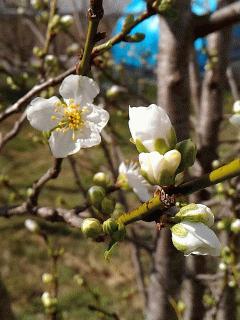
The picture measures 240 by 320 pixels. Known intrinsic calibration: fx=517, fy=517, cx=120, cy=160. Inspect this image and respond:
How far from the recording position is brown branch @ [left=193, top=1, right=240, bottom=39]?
167cm

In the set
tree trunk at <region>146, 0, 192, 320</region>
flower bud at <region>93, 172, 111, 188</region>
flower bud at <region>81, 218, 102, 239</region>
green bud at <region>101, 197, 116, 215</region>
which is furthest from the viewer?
tree trunk at <region>146, 0, 192, 320</region>

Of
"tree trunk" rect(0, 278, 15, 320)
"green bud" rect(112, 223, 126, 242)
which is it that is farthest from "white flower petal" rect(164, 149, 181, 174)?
"tree trunk" rect(0, 278, 15, 320)

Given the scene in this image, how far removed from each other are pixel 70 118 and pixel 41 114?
0.35ft

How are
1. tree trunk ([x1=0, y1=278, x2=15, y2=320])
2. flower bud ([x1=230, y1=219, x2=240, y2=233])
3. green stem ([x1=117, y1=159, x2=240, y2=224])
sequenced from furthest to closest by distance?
tree trunk ([x1=0, y1=278, x2=15, y2=320]) → flower bud ([x1=230, y1=219, x2=240, y2=233]) → green stem ([x1=117, y1=159, x2=240, y2=224])

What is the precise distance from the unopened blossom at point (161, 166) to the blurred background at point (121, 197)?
0.42 meters

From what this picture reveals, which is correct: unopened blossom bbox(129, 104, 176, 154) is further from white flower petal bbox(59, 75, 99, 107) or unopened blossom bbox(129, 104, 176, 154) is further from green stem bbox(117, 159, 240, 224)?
white flower petal bbox(59, 75, 99, 107)

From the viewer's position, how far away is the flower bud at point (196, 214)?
0.79 meters

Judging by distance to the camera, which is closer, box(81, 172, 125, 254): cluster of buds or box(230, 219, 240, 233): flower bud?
box(81, 172, 125, 254): cluster of buds

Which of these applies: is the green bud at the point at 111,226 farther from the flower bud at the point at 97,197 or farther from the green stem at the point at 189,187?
the flower bud at the point at 97,197

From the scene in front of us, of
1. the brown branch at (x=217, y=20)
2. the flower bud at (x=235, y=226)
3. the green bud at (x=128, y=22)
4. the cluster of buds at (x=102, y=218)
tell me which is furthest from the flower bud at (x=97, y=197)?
the brown branch at (x=217, y=20)

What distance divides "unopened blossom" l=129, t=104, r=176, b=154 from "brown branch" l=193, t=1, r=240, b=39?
3.18 ft

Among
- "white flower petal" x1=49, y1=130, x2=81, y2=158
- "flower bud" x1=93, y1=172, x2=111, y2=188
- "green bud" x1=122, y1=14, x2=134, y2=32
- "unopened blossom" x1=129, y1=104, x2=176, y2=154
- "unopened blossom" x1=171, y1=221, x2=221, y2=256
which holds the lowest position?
"flower bud" x1=93, y1=172, x2=111, y2=188

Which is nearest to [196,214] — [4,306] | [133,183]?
[133,183]

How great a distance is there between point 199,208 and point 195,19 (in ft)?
3.65
